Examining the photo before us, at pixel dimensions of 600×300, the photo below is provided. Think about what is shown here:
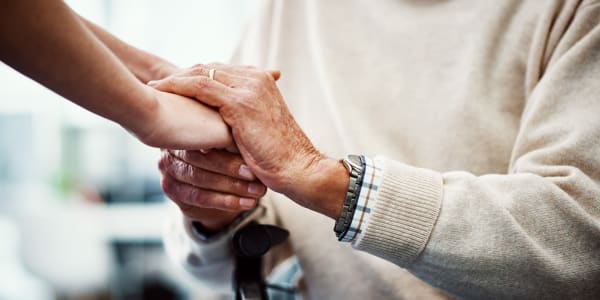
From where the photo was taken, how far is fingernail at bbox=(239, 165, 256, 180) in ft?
2.45

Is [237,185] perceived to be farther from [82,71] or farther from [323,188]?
[82,71]

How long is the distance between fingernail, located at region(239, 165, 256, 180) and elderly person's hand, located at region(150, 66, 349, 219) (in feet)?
0.07

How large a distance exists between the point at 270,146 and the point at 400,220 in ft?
0.68

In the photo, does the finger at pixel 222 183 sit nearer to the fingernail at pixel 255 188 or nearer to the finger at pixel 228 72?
the fingernail at pixel 255 188

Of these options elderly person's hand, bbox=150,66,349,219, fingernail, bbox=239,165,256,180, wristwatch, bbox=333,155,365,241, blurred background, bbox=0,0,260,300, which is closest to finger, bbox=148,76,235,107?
elderly person's hand, bbox=150,66,349,219

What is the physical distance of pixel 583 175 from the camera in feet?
2.25

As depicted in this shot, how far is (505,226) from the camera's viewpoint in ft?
2.22

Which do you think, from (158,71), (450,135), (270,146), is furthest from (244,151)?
(450,135)

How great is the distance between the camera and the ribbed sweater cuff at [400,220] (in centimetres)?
68

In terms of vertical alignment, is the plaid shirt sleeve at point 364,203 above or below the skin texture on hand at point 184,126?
below

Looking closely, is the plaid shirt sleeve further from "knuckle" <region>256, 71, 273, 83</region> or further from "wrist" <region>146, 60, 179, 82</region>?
"wrist" <region>146, 60, 179, 82</region>

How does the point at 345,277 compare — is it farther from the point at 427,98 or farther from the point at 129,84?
the point at 129,84

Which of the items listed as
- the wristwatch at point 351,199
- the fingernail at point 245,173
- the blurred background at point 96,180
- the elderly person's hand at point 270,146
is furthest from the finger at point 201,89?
the blurred background at point 96,180

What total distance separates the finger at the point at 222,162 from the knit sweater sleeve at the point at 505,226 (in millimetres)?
206
